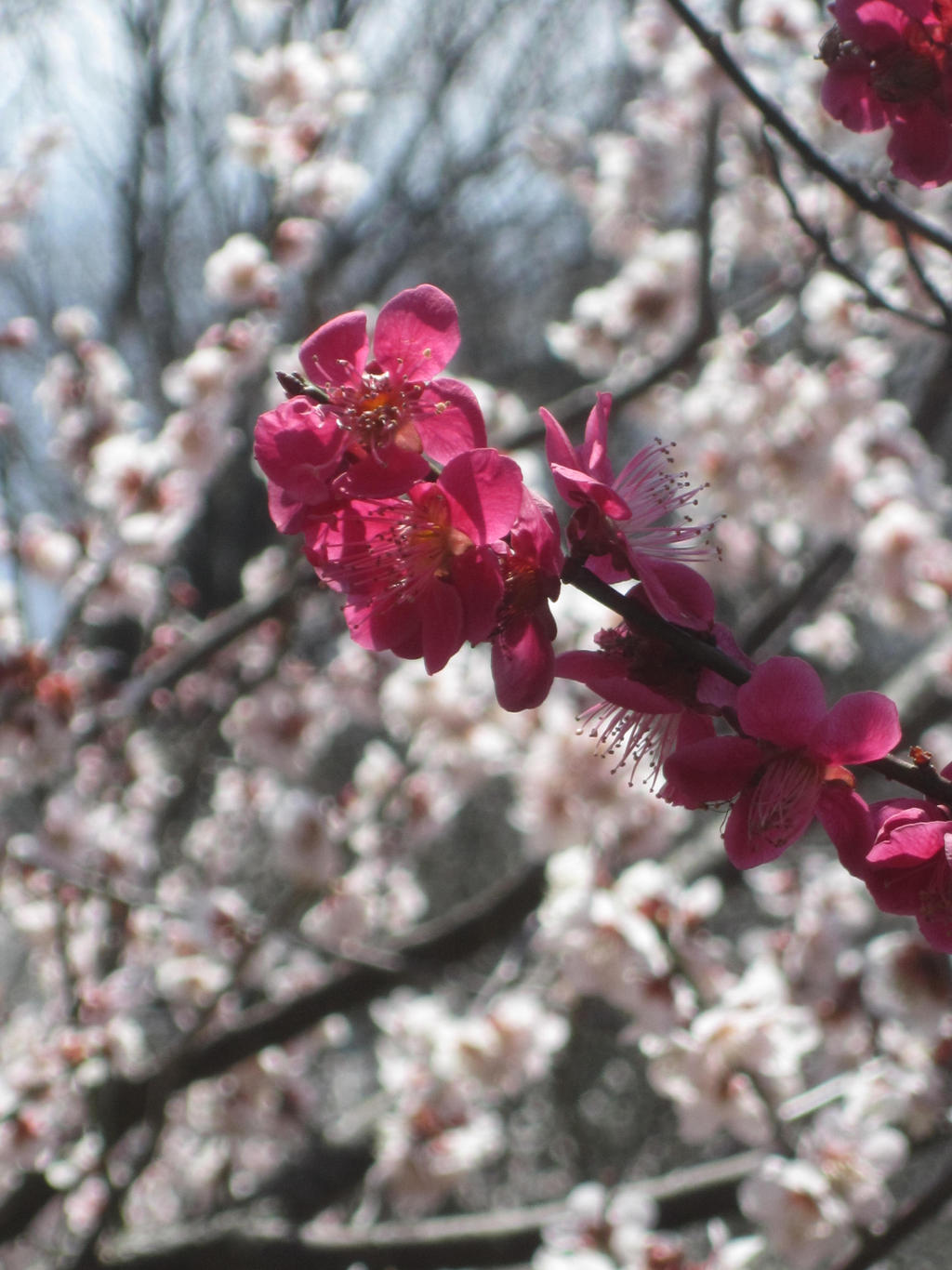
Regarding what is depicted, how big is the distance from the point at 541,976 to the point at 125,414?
209 cm

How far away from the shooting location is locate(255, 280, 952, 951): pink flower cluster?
0.73 meters

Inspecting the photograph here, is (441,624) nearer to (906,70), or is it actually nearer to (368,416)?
(368,416)

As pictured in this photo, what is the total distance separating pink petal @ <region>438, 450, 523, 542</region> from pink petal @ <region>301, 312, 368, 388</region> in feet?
0.55

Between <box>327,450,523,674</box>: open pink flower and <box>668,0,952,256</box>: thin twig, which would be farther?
<box>668,0,952,256</box>: thin twig

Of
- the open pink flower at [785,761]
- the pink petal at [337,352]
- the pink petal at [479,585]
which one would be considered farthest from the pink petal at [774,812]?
the pink petal at [337,352]

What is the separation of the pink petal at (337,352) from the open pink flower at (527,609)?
0.63 ft

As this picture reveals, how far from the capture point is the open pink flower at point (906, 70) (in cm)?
96

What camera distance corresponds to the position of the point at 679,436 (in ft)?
11.5

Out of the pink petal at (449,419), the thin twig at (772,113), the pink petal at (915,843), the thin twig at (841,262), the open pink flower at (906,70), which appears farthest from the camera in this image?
the thin twig at (841,262)

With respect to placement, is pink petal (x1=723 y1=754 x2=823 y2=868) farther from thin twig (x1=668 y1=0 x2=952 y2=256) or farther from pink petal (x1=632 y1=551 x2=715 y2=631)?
thin twig (x1=668 y1=0 x2=952 y2=256)

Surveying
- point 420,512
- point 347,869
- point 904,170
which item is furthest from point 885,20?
point 347,869

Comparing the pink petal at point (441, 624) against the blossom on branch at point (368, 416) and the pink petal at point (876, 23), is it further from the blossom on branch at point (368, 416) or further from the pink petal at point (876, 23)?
the pink petal at point (876, 23)

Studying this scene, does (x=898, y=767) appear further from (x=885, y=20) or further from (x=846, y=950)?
(x=846, y=950)

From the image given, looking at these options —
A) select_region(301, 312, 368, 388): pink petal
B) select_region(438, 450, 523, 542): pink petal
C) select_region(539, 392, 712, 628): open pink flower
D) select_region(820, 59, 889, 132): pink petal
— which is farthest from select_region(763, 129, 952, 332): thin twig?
select_region(438, 450, 523, 542): pink petal
